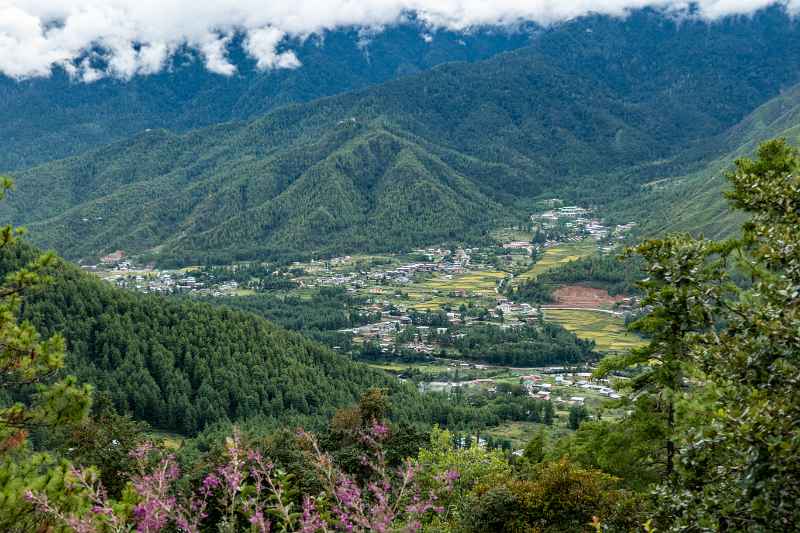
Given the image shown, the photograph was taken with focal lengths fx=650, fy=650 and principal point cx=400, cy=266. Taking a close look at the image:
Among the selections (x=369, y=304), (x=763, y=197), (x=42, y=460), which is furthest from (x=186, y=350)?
(x=763, y=197)

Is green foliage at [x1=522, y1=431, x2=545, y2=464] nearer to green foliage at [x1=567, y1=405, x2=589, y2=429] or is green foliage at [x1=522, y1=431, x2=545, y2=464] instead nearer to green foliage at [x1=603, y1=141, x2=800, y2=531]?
green foliage at [x1=603, y1=141, x2=800, y2=531]

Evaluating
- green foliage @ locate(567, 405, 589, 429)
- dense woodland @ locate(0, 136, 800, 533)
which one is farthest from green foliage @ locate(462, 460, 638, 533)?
Answer: green foliage @ locate(567, 405, 589, 429)

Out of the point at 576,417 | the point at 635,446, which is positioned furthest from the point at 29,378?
the point at 576,417

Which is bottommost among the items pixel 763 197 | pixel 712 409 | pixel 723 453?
pixel 723 453

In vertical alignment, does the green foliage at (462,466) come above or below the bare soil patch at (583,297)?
above

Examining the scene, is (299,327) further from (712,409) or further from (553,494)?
(712,409)

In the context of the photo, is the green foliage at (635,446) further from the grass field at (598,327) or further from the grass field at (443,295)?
the grass field at (443,295)

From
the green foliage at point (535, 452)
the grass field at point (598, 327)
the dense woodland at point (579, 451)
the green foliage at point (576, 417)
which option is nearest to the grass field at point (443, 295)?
the grass field at point (598, 327)

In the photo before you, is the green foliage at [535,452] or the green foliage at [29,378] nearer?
the green foliage at [29,378]

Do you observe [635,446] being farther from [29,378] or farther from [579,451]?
[29,378]
